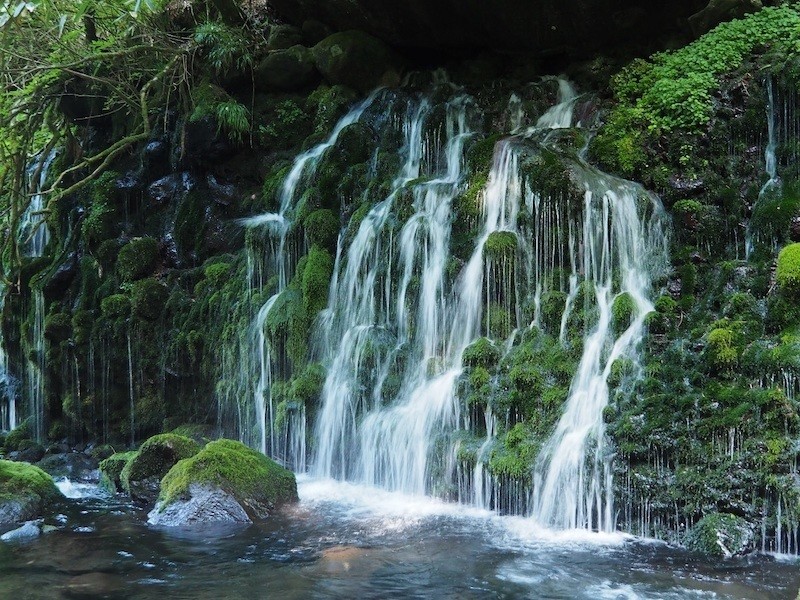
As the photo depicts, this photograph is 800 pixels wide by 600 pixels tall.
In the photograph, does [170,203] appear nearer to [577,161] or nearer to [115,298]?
[115,298]

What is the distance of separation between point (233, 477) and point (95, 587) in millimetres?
2589

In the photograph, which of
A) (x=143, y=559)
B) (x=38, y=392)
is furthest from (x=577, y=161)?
(x=38, y=392)

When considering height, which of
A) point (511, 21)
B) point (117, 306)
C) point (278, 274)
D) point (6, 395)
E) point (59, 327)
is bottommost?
point (6, 395)

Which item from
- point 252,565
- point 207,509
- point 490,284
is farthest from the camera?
point 490,284

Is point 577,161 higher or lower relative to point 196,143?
lower

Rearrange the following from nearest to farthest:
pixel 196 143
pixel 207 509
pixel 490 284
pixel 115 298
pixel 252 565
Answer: pixel 252 565, pixel 207 509, pixel 490 284, pixel 115 298, pixel 196 143

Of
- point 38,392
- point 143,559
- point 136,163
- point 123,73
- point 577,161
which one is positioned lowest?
point 143,559

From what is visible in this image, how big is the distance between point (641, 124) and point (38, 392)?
12.1 m

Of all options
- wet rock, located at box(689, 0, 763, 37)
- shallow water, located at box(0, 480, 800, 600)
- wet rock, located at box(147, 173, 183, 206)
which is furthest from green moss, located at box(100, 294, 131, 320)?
wet rock, located at box(689, 0, 763, 37)

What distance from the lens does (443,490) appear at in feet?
31.2

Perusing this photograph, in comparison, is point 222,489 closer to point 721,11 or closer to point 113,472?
point 113,472

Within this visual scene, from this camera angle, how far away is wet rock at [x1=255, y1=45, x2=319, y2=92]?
Answer: 1636 centimetres

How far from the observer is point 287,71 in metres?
16.4

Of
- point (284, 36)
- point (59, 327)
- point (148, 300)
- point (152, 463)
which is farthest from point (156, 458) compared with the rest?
point (284, 36)
